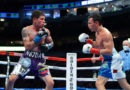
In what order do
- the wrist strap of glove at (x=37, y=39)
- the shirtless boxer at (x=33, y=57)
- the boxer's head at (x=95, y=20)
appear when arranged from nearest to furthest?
1. the wrist strap of glove at (x=37, y=39)
2. the shirtless boxer at (x=33, y=57)
3. the boxer's head at (x=95, y=20)

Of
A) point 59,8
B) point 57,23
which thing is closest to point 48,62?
point 57,23

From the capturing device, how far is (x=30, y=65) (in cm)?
265

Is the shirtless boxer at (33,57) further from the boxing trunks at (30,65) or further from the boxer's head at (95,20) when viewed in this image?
the boxer's head at (95,20)

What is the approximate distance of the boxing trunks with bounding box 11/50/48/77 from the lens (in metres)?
2.64

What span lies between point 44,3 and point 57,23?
17.4 ft

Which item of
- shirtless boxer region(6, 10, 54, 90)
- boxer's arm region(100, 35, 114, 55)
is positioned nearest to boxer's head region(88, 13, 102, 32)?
boxer's arm region(100, 35, 114, 55)

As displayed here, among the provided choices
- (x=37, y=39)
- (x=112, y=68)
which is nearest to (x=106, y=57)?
(x=112, y=68)

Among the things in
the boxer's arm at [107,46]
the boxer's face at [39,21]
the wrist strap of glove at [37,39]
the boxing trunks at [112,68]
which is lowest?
the boxing trunks at [112,68]

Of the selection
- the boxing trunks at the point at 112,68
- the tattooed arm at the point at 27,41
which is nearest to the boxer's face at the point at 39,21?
the tattooed arm at the point at 27,41

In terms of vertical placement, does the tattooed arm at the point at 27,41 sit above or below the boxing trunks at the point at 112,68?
above

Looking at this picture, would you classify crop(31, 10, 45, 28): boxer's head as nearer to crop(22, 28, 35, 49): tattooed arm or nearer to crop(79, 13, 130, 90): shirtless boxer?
crop(22, 28, 35, 49): tattooed arm

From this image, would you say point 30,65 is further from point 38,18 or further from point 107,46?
point 107,46

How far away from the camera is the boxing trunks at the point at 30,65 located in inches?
104

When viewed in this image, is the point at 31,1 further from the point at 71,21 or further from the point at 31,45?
the point at 31,45
